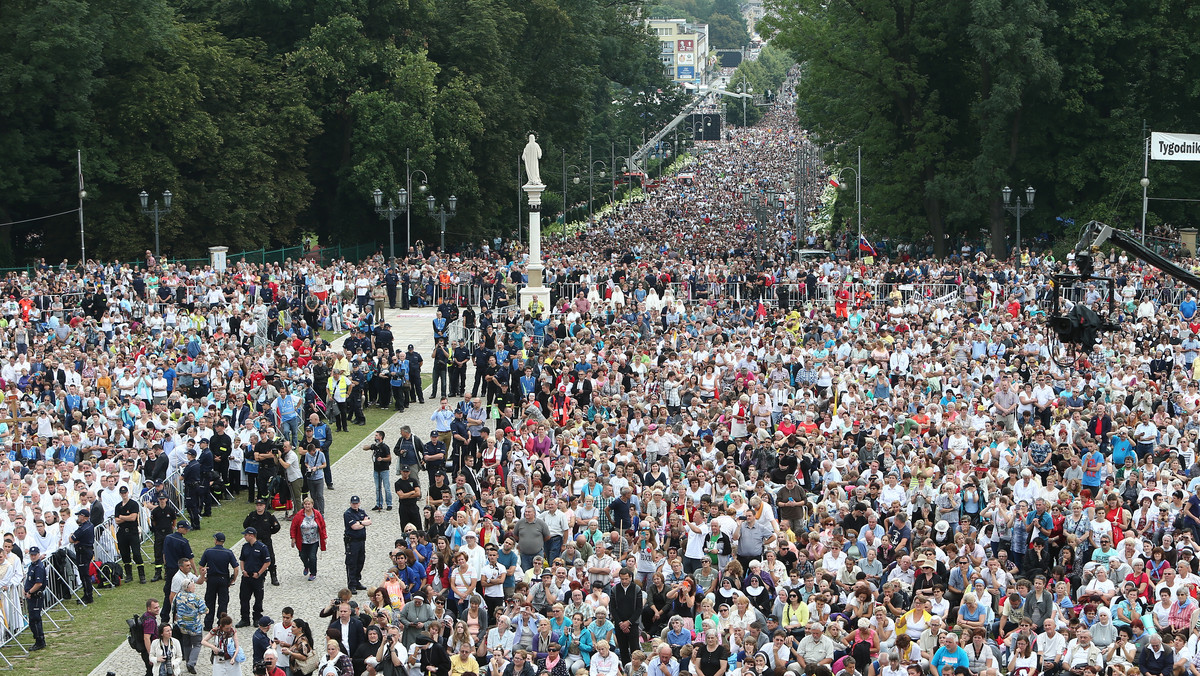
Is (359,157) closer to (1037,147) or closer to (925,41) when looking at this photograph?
(925,41)

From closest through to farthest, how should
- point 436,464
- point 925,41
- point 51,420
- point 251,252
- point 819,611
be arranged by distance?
point 819,611 < point 436,464 < point 51,420 < point 251,252 < point 925,41

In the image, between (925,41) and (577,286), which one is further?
(925,41)

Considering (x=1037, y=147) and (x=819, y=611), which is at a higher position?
(x=1037, y=147)

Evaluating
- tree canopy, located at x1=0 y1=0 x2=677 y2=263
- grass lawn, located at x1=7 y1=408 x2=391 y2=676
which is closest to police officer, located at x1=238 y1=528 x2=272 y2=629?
grass lawn, located at x1=7 y1=408 x2=391 y2=676

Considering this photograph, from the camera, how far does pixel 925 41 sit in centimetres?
4856

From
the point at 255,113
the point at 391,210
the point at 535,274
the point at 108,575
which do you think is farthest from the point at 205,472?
the point at 255,113

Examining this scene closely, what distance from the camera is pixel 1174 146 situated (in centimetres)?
3878

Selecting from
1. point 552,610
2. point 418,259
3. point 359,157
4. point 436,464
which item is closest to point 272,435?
point 436,464

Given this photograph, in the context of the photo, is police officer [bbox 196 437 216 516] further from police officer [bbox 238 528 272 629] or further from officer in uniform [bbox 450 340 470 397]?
officer in uniform [bbox 450 340 470 397]

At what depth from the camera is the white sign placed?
37781 millimetres

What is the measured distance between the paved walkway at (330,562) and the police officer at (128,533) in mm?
1181

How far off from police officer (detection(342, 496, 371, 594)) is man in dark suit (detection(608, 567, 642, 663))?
140 inches

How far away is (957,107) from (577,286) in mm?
20236

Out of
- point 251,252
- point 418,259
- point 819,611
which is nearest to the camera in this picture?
point 819,611
